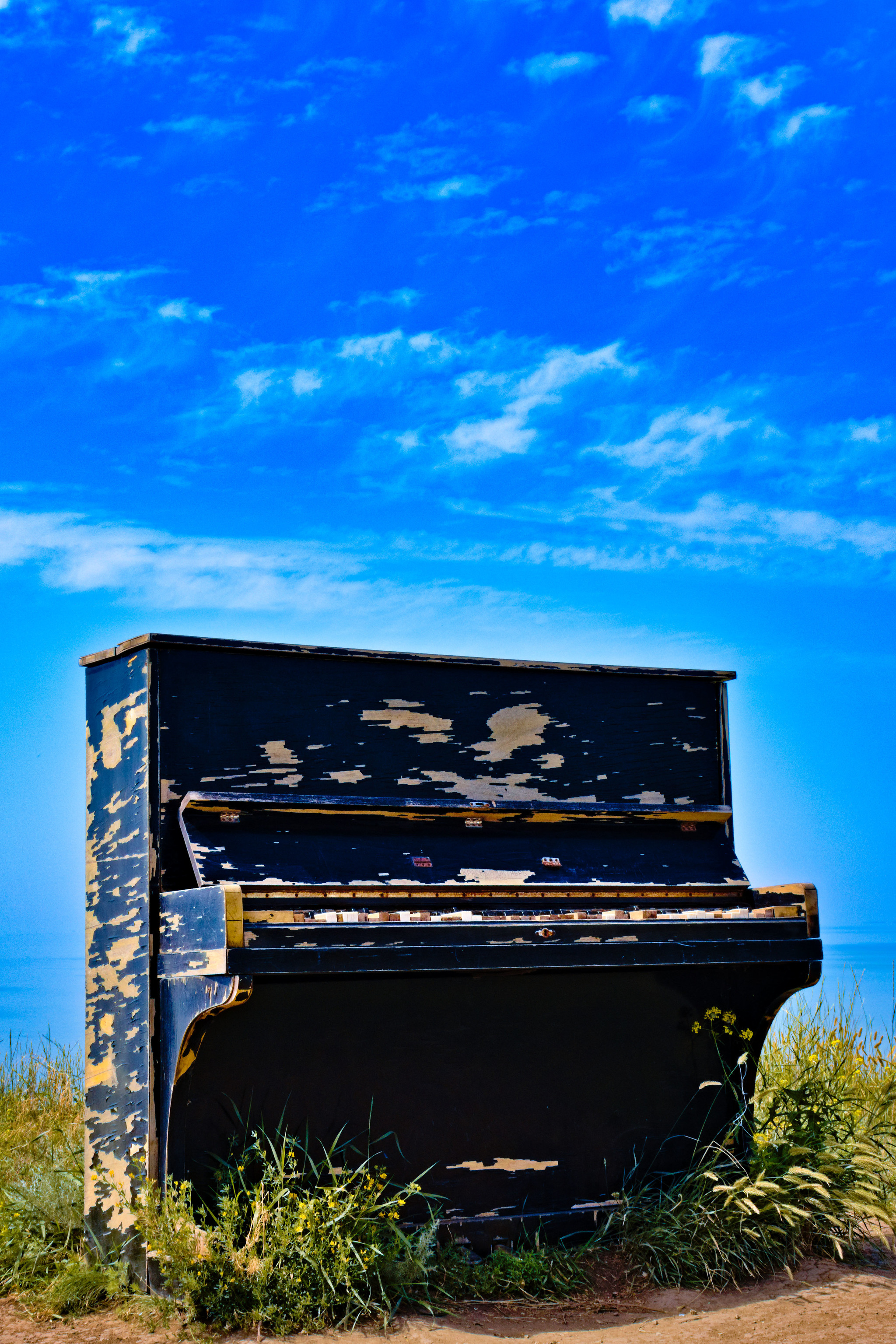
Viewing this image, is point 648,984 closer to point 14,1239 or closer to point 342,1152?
point 342,1152

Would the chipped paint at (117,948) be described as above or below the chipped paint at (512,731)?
below

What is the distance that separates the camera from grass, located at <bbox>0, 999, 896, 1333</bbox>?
3.79m

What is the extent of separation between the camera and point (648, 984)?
477 centimetres

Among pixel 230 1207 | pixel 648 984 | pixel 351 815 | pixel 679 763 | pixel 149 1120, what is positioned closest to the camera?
pixel 230 1207

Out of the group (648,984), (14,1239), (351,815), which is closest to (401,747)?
(351,815)

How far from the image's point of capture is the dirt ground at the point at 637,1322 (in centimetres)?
384

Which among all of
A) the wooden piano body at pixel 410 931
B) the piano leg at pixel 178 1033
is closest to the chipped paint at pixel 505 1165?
the wooden piano body at pixel 410 931

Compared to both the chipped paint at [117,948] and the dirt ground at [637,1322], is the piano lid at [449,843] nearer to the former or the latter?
the chipped paint at [117,948]

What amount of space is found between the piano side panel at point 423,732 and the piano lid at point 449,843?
95 mm

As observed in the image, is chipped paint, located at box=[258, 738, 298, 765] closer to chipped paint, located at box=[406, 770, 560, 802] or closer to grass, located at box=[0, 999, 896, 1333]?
chipped paint, located at box=[406, 770, 560, 802]

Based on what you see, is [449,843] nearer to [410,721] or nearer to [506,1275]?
[410,721]

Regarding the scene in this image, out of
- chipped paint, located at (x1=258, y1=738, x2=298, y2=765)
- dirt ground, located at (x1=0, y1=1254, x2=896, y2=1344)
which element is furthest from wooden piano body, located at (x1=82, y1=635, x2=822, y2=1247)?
dirt ground, located at (x1=0, y1=1254, x2=896, y2=1344)

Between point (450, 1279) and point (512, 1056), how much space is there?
761mm

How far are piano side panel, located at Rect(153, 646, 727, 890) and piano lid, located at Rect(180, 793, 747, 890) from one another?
0.09 metres
